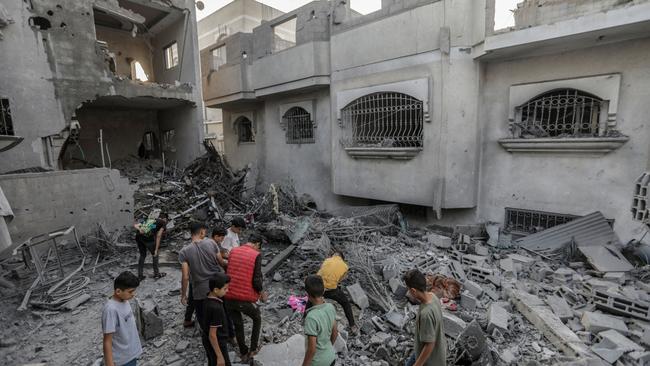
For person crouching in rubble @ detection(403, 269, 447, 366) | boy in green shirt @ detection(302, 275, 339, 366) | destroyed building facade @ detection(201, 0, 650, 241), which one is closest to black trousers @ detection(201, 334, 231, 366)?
boy in green shirt @ detection(302, 275, 339, 366)

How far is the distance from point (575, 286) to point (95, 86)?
13.0 m

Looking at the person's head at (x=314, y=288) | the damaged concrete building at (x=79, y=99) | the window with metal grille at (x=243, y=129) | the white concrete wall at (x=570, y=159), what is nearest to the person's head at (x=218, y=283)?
the person's head at (x=314, y=288)

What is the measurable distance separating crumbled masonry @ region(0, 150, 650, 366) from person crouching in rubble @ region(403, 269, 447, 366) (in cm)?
117

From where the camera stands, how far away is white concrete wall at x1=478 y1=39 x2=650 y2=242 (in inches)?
219

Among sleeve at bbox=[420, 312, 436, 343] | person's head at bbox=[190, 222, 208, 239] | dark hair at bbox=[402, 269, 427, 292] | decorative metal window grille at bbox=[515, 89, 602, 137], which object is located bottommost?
sleeve at bbox=[420, 312, 436, 343]

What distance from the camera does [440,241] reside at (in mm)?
6848

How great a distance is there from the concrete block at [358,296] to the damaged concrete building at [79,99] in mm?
6863

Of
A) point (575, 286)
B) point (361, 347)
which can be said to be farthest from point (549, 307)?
point (361, 347)

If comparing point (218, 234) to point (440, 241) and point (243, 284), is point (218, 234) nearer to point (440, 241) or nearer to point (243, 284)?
point (243, 284)

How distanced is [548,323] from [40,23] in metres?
13.2

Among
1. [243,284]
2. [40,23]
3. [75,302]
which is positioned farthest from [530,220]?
[40,23]

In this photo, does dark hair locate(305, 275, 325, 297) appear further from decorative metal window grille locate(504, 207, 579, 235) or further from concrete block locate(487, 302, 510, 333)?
decorative metal window grille locate(504, 207, 579, 235)

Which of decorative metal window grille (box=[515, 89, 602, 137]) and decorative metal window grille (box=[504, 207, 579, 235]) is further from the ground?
decorative metal window grille (box=[515, 89, 602, 137])

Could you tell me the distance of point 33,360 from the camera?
3.74 meters
